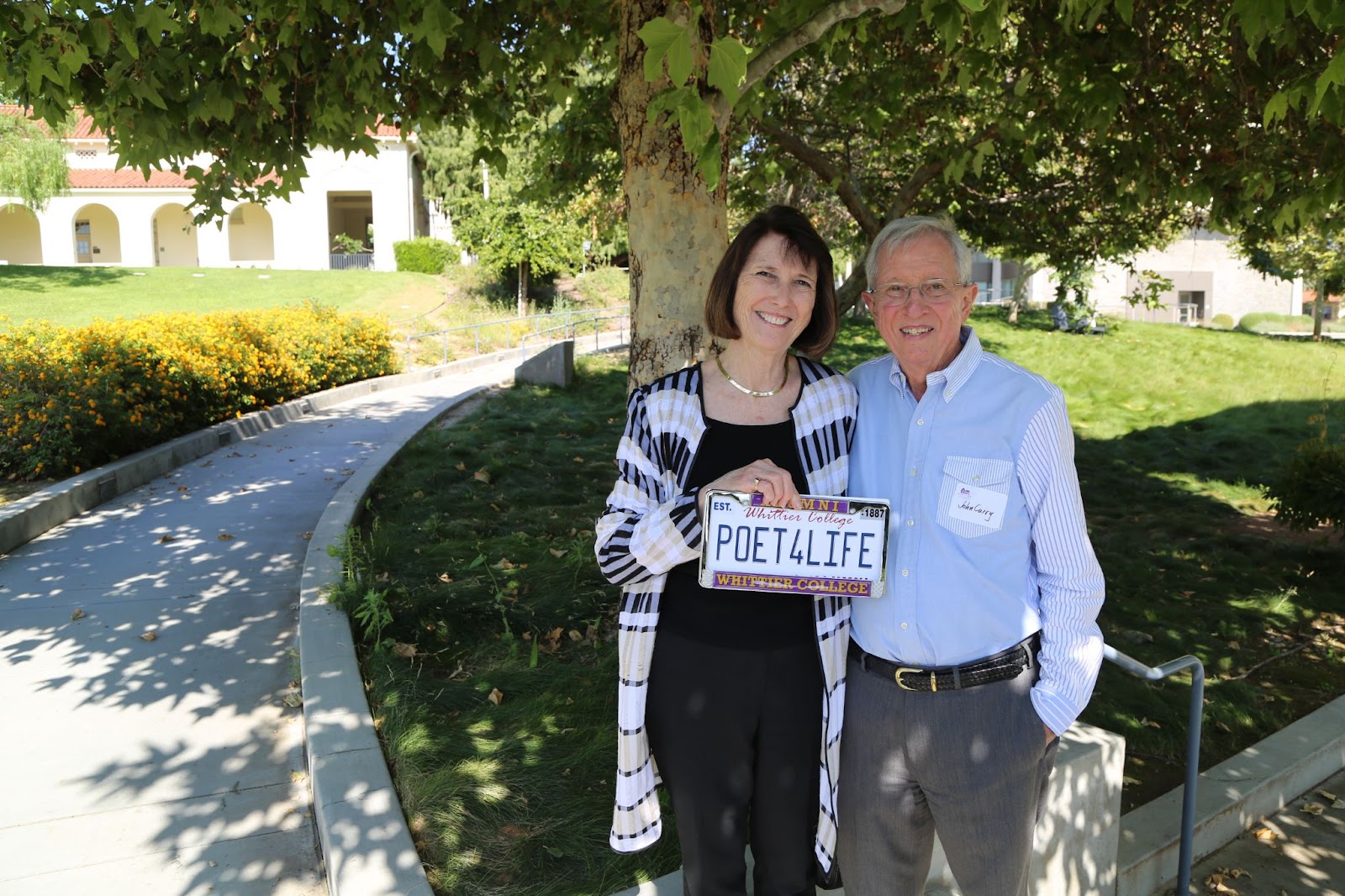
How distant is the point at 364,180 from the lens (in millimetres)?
40438

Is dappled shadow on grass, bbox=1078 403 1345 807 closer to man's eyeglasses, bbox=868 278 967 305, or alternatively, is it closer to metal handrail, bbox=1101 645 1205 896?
metal handrail, bbox=1101 645 1205 896

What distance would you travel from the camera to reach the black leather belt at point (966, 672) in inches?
93.6

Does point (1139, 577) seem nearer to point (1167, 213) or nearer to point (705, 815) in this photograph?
point (1167, 213)

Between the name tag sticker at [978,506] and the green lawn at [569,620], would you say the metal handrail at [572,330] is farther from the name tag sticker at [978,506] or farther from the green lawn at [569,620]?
the name tag sticker at [978,506]

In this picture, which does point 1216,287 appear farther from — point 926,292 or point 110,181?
point 926,292

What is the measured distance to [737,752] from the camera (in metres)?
2.51

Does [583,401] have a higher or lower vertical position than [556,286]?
lower

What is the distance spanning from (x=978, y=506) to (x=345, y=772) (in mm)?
2892

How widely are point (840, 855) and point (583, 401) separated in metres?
12.7

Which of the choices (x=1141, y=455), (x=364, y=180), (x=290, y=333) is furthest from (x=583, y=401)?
(x=364, y=180)

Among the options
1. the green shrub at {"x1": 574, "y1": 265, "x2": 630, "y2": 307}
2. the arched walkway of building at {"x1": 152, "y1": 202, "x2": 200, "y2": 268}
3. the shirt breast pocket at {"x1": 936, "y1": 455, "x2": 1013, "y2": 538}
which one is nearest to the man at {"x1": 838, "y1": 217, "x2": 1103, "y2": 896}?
the shirt breast pocket at {"x1": 936, "y1": 455, "x2": 1013, "y2": 538}

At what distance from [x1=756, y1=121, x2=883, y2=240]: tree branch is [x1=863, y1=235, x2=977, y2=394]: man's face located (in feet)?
21.4

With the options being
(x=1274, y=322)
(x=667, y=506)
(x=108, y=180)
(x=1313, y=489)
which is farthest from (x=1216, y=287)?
(x=667, y=506)

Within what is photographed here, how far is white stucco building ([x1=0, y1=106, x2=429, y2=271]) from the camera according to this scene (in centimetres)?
4041
